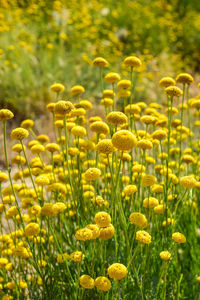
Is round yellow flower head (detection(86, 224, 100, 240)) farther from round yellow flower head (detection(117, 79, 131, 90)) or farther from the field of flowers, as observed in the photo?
round yellow flower head (detection(117, 79, 131, 90))

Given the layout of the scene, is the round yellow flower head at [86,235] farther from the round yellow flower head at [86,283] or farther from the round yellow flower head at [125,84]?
the round yellow flower head at [125,84]

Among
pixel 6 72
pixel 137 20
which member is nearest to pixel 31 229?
pixel 6 72

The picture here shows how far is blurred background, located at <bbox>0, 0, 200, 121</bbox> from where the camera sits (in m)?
4.63

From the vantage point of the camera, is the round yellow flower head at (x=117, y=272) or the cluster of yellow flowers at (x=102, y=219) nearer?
the round yellow flower head at (x=117, y=272)

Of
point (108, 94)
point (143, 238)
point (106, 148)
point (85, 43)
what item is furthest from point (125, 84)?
point (85, 43)

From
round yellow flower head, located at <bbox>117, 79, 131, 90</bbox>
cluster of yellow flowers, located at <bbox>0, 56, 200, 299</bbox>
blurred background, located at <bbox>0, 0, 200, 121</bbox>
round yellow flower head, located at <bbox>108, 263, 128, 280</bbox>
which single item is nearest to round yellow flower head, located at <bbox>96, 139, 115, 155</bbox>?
cluster of yellow flowers, located at <bbox>0, 56, 200, 299</bbox>

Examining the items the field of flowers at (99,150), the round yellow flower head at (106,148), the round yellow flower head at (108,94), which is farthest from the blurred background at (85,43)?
the round yellow flower head at (106,148)

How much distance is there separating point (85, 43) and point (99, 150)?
5227mm

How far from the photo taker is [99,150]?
1137mm

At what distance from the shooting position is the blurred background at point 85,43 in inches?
182

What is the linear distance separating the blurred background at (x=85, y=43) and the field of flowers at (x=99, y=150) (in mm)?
27

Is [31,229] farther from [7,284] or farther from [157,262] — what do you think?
[157,262]

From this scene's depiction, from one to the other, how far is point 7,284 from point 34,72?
3925 millimetres

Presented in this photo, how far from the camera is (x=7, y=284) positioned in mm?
1593
